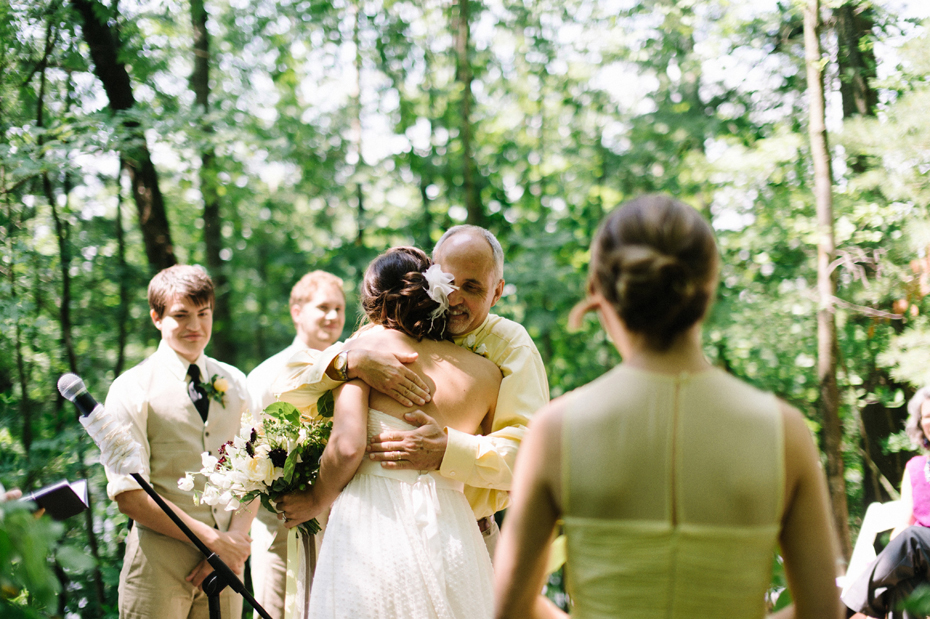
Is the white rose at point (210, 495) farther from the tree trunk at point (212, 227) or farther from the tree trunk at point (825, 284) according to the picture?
the tree trunk at point (825, 284)

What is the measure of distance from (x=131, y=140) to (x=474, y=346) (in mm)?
3938

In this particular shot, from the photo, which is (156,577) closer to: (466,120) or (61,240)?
(61,240)

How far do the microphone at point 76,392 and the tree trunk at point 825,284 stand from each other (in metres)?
5.61

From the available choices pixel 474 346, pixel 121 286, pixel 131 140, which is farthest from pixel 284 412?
pixel 121 286

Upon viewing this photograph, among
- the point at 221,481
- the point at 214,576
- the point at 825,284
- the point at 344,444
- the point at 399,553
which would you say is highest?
the point at 825,284

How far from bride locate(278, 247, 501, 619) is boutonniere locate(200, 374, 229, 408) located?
96cm

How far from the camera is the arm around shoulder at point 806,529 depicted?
1130 millimetres

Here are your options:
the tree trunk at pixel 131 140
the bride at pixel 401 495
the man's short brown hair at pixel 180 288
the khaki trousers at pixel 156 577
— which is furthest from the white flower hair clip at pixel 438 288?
the tree trunk at pixel 131 140

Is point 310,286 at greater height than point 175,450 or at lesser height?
greater

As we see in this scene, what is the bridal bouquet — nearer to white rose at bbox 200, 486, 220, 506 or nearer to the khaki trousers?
white rose at bbox 200, 486, 220, 506

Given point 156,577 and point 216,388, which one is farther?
point 216,388

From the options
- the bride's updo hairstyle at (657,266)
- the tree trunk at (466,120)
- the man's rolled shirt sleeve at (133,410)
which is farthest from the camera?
the tree trunk at (466,120)

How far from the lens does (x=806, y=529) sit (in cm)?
115

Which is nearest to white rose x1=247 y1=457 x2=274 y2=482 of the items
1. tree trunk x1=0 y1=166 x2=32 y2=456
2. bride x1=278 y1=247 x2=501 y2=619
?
bride x1=278 y1=247 x2=501 y2=619
